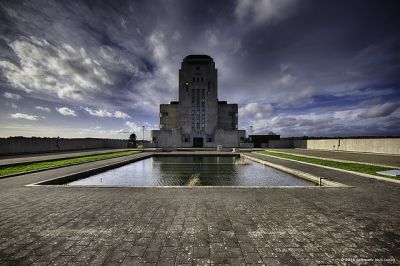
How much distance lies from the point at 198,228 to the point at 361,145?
35.5m

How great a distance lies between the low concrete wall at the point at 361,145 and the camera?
24.7m

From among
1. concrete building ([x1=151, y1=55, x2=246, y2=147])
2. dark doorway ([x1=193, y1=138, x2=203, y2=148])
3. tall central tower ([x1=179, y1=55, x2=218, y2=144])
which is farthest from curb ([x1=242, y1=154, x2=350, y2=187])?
tall central tower ([x1=179, y1=55, x2=218, y2=144])

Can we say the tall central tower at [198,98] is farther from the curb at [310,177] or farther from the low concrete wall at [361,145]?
the curb at [310,177]

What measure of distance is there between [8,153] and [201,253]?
3121cm

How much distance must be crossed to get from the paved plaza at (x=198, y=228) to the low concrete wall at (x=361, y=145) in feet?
81.7

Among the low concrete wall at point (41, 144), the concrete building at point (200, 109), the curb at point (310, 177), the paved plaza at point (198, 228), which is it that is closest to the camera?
the paved plaza at point (198, 228)

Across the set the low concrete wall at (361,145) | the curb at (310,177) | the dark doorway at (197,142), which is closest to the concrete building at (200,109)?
the dark doorway at (197,142)

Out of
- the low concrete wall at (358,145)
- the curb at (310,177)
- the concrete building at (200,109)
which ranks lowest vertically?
the curb at (310,177)

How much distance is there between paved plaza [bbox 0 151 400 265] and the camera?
319 cm

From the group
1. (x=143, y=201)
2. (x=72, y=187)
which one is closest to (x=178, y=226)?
(x=143, y=201)

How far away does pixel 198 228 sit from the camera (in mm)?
4184

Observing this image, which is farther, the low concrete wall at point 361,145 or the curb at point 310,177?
the low concrete wall at point 361,145

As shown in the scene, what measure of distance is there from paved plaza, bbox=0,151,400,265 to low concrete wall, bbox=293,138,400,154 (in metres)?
24.9

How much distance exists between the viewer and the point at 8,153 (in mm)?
23891
